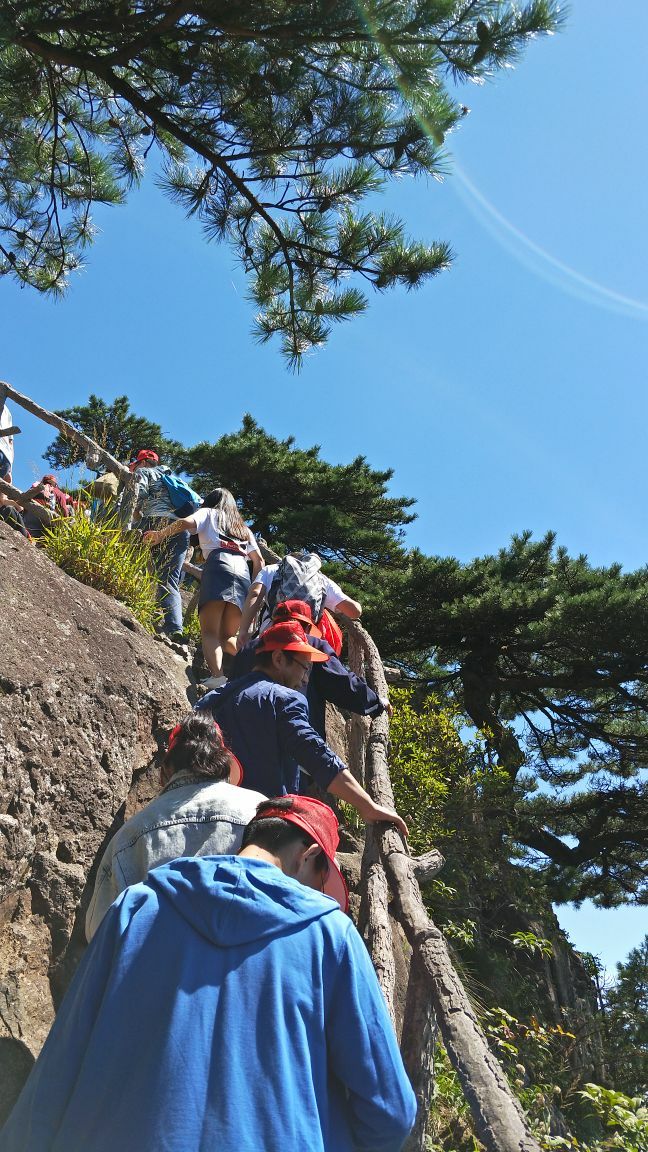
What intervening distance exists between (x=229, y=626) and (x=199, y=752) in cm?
397

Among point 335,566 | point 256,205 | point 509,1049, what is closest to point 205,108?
point 256,205

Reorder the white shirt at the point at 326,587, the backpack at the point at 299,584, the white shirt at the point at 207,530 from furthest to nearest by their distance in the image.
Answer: the white shirt at the point at 207,530
the white shirt at the point at 326,587
the backpack at the point at 299,584

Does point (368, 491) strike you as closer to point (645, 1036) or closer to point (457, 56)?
point (645, 1036)

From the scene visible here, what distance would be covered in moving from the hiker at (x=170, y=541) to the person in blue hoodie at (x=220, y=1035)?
5.93m

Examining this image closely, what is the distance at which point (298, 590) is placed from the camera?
5.68 metres

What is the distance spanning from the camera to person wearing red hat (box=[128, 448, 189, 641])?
312 inches

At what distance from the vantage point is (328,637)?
5992 mm

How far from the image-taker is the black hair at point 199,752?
303cm

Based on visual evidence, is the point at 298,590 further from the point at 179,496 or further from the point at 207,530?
the point at 179,496

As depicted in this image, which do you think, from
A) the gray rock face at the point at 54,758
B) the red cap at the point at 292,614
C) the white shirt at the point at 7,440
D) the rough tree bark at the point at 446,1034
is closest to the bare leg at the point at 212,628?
the gray rock face at the point at 54,758

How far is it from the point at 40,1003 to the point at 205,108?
17.4 ft

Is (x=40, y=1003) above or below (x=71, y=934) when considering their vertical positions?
below

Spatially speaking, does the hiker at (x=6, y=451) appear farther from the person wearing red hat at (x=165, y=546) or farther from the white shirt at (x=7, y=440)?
the person wearing red hat at (x=165, y=546)

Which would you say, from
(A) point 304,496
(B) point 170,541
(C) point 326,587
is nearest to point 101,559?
(B) point 170,541
